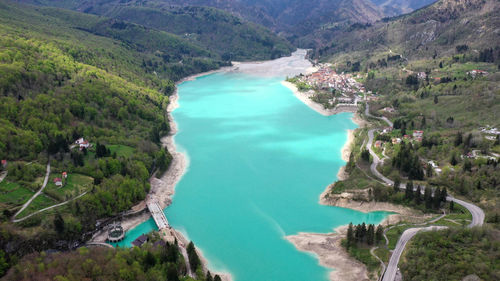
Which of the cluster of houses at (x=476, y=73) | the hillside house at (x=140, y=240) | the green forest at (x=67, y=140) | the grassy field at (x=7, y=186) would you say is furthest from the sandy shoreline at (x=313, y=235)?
the cluster of houses at (x=476, y=73)

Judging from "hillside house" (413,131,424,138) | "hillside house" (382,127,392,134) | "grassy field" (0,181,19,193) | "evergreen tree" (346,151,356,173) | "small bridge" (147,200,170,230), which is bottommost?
"small bridge" (147,200,170,230)

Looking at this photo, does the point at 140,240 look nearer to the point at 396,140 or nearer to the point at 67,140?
the point at 67,140

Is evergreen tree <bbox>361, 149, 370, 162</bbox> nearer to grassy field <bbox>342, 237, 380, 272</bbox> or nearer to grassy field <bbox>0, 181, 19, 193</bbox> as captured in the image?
grassy field <bbox>342, 237, 380, 272</bbox>

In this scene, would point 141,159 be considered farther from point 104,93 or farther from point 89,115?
point 104,93

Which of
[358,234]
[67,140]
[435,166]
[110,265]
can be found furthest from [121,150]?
[435,166]

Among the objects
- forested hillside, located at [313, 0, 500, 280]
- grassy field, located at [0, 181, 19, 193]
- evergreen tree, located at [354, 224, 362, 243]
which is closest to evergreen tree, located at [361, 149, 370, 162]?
forested hillside, located at [313, 0, 500, 280]

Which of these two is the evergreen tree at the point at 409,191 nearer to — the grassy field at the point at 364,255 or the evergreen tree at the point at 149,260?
the grassy field at the point at 364,255
